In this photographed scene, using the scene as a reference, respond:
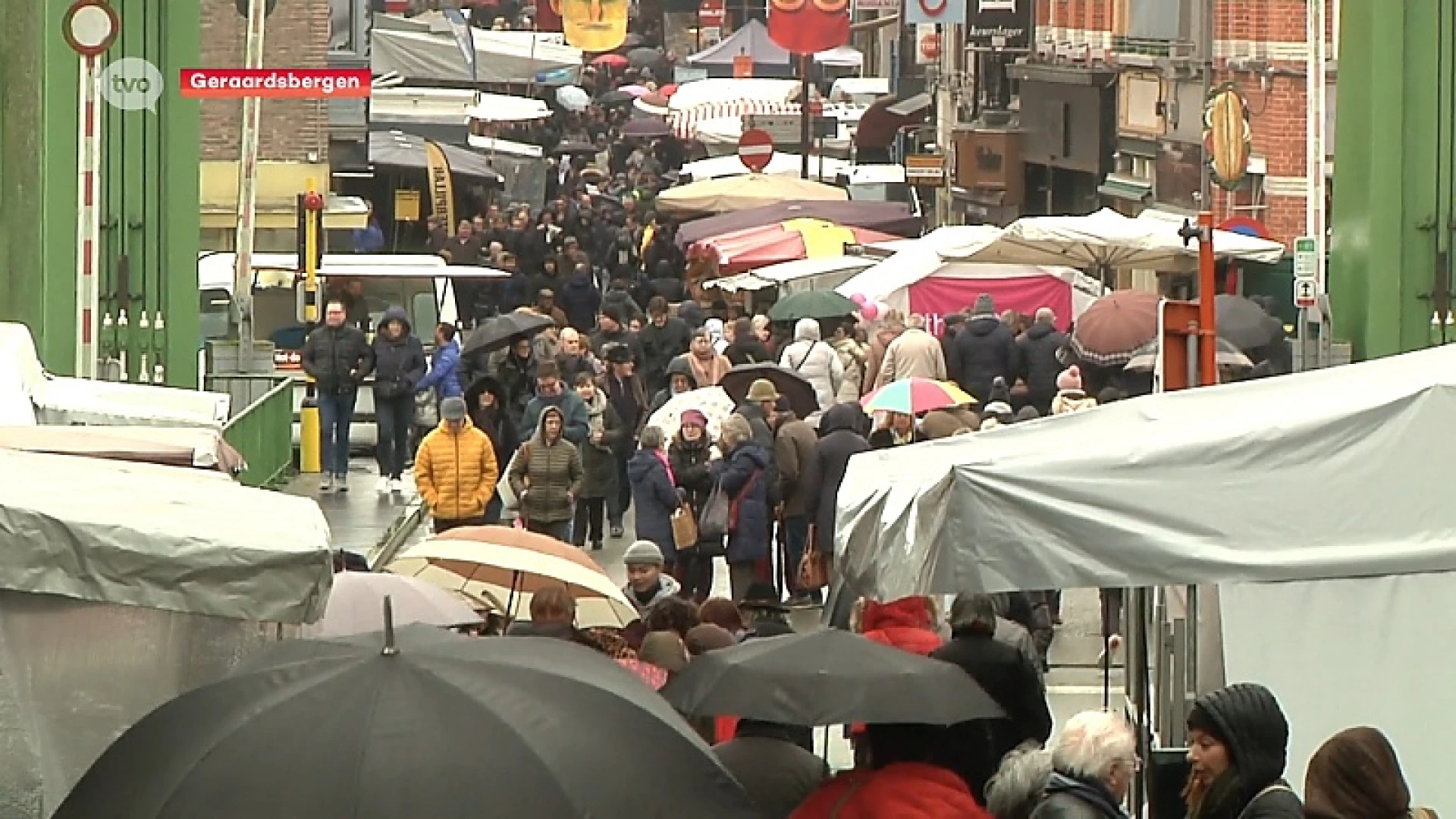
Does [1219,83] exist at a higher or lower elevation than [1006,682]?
higher

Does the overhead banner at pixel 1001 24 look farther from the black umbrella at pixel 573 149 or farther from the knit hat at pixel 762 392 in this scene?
the knit hat at pixel 762 392

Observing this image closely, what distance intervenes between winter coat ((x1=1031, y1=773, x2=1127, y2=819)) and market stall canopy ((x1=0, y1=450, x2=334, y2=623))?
6.74ft

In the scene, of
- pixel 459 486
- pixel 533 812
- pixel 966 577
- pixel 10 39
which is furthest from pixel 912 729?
pixel 459 486

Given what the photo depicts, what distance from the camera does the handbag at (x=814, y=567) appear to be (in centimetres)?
2044

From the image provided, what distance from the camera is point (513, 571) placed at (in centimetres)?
1447

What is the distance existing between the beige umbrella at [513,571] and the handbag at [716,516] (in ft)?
17.7

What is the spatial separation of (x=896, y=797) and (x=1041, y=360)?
59.8 ft

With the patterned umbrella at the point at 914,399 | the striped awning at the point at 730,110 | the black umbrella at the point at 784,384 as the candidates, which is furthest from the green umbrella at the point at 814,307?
the striped awning at the point at 730,110

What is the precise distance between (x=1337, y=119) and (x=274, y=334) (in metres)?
14.0

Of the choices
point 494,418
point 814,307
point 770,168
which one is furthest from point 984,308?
point 770,168

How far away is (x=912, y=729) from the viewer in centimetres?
910

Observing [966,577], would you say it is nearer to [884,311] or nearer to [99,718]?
[99,718]

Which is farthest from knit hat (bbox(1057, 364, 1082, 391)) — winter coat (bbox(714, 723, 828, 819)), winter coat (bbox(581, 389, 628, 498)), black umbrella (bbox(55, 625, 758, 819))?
black umbrella (bbox(55, 625, 758, 819))

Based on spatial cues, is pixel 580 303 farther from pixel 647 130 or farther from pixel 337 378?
pixel 647 130
